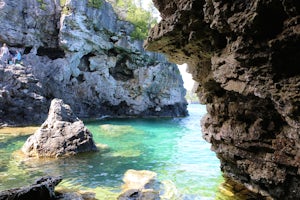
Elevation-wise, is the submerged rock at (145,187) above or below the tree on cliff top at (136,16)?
below

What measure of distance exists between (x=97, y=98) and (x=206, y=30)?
144 feet

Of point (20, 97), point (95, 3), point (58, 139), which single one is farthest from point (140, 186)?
point (95, 3)

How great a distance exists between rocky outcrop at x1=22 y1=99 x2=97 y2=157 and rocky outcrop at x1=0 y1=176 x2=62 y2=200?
26.8 feet

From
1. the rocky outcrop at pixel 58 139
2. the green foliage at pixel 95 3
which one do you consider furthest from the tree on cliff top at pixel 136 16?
the rocky outcrop at pixel 58 139

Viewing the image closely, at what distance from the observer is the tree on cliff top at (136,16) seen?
5413 cm

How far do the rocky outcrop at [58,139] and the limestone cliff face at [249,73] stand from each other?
12.0 metres

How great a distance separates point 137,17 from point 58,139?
1670 inches

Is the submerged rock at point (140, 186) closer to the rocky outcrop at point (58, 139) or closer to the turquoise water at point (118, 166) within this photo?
the turquoise water at point (118, 166)

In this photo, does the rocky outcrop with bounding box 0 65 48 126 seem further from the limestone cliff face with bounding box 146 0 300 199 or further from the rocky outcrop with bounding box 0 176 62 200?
the limestone cliff face with bounding box 146 0 300 199

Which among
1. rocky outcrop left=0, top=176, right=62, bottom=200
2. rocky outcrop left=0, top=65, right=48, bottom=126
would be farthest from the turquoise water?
rocky outcrop left=0, top=65, right=48, bottom=126

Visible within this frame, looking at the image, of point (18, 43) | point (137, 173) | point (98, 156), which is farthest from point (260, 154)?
point (18, 43)

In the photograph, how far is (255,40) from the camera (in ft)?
19.9

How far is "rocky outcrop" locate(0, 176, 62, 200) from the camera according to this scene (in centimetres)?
905

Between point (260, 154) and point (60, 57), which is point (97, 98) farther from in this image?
point (260, 154)
